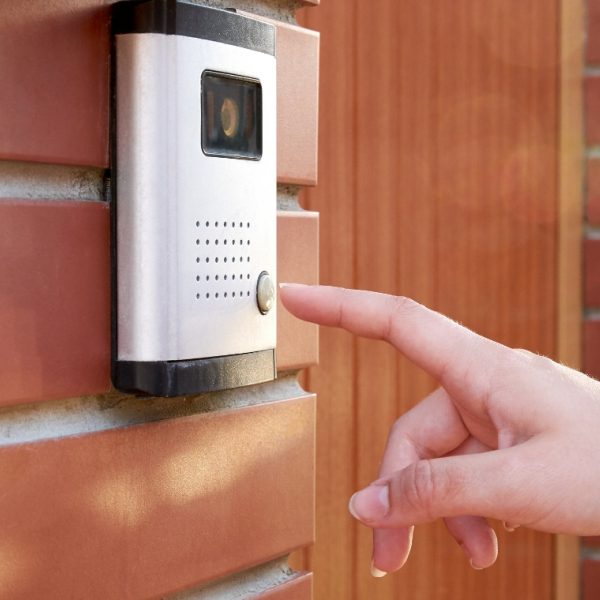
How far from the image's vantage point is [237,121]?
2.19 ft

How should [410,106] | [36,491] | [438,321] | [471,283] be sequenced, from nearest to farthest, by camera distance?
[36,491], [438,321], [410,106], [471,283]

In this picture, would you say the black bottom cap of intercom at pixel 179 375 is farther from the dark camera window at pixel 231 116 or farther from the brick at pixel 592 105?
the brick at pixel 592 105

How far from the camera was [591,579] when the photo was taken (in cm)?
181

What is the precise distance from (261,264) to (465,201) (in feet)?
3.20

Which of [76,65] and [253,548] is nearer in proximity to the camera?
[76,65]

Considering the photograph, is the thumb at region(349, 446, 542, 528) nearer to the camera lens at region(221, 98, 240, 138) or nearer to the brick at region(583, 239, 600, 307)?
the camera lens at region(221, 98, 240, 138)

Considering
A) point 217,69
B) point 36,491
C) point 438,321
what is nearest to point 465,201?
point 438,321

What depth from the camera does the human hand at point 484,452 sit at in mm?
620

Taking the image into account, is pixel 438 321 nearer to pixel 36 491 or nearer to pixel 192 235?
pixel 192 235

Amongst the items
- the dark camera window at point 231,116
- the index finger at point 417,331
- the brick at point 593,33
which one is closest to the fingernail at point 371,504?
the index finger at point 417,331

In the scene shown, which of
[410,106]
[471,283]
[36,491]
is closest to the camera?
[36,491]

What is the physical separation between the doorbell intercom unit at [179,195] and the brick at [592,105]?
4.07 feet

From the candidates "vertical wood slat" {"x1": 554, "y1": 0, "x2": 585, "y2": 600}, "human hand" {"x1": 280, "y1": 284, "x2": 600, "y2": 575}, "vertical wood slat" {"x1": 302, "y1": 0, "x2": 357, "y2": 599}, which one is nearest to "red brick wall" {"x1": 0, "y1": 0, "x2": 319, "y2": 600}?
"human hand" {"x1": 280, "y1": 284, "x2": 600, "y2": 575}

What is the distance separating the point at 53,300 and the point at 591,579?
1.49 meters
